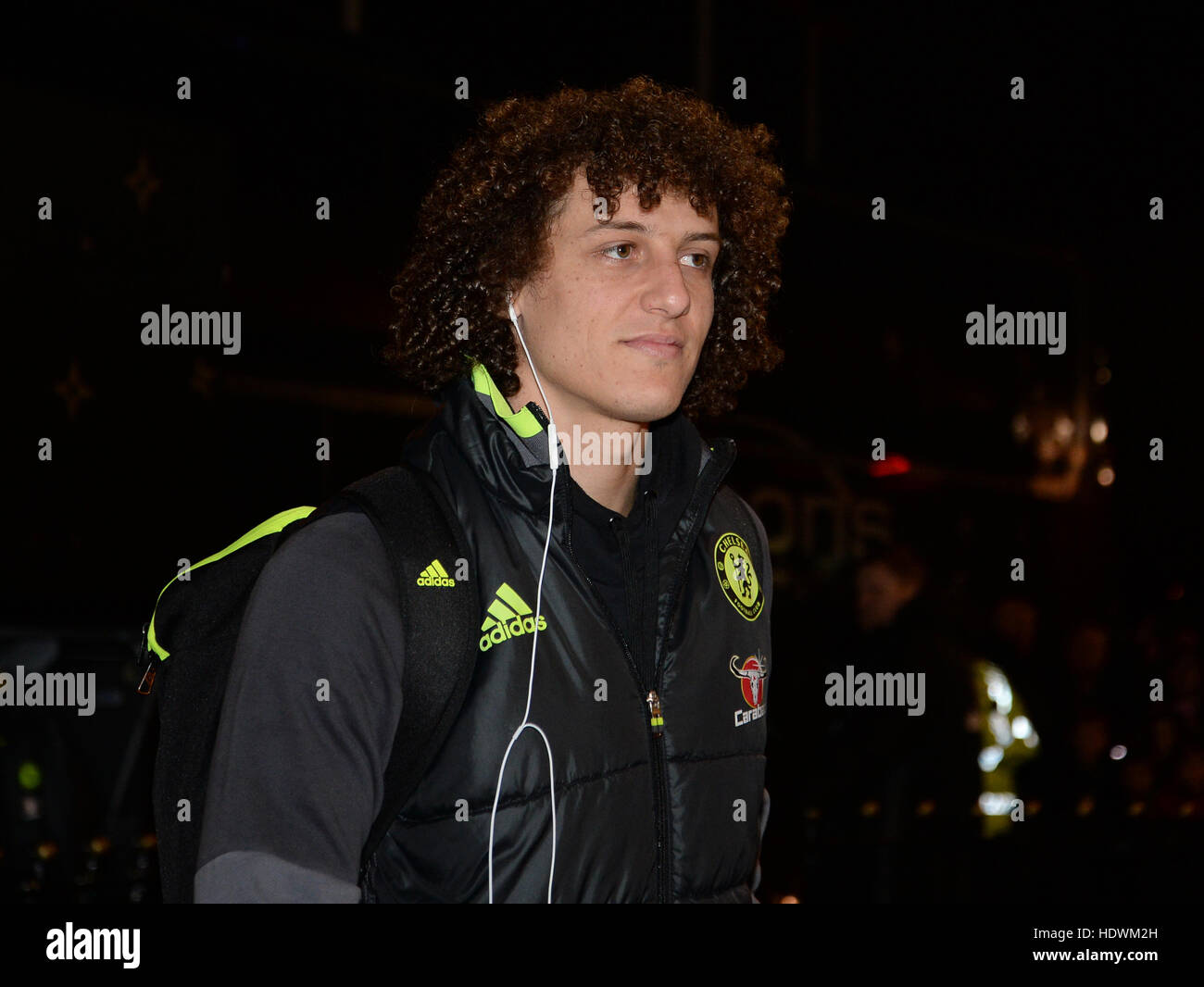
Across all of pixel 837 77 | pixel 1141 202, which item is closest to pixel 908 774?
pixel 837 77

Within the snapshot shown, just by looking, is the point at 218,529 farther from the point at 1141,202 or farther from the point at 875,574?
the point at 1141,202

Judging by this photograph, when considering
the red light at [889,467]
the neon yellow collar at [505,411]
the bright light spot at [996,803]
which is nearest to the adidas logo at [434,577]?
the neon yellow collar at [505,411]

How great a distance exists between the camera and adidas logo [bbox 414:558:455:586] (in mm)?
1896

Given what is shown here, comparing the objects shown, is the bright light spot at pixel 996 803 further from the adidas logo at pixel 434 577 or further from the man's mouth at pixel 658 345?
the adidas logo at pixel 434 577

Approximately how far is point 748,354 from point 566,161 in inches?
27.9

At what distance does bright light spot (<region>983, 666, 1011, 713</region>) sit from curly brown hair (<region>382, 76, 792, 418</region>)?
4022 millimetres

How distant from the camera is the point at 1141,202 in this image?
10.9 meters

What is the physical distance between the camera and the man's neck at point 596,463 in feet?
7.62

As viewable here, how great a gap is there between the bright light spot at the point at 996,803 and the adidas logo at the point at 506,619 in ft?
15.4

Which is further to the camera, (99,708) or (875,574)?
(875,574)

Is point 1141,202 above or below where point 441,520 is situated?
above

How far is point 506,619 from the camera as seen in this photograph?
2021 millimetres

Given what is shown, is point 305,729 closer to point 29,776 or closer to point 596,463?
point 596,463
